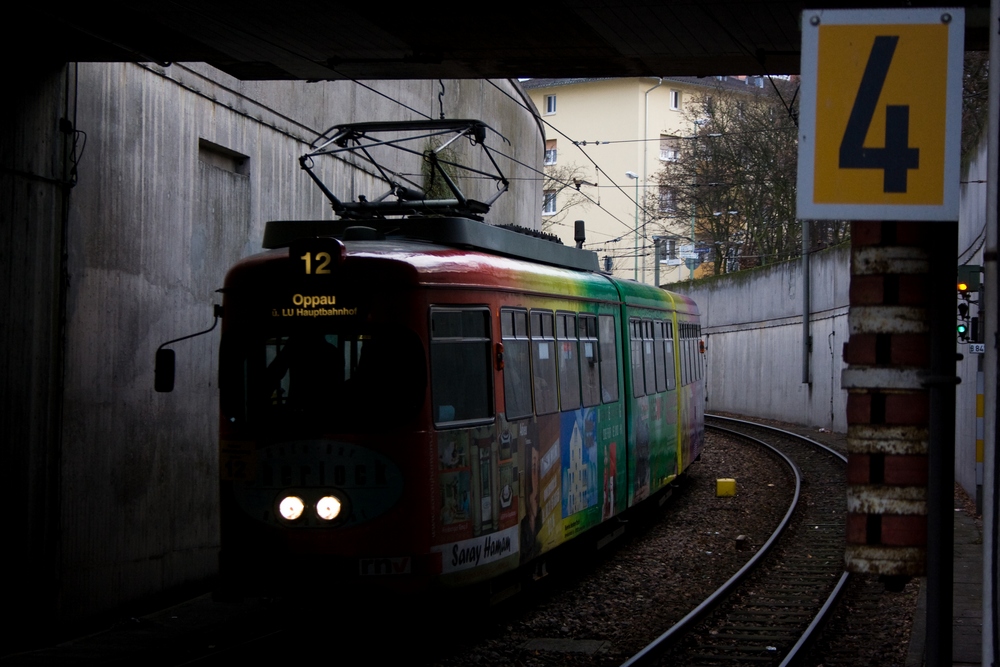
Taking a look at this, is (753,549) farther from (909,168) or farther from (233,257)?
(909,168)

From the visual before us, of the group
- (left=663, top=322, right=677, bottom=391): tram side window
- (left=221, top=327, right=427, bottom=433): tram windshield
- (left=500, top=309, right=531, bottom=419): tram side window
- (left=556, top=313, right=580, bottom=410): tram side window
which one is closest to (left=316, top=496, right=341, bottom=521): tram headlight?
(left=221, top=327, right=427, bottom=433): tram windshield

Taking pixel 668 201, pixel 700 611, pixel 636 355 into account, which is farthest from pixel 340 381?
pixel 668 201

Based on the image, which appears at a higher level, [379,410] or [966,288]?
[966,288]

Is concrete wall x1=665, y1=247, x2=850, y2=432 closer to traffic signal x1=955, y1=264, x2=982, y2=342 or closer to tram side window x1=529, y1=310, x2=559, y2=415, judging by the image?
traffic signal x1=955, y1=264, x2=982, y2=342

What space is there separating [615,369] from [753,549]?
302 cm

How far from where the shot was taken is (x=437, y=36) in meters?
9.27

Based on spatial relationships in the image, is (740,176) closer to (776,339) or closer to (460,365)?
(776,339)

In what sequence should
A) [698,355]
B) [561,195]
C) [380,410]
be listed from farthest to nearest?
[561,195] → [698,355] → [380,410]

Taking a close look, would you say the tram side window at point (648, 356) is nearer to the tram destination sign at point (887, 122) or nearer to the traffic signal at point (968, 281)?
the traffic signal at point (968, 281)

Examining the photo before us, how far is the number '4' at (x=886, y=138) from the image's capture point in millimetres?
3195

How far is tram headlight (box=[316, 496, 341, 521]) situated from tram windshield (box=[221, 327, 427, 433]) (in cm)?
46

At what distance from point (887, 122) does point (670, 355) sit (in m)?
12.2

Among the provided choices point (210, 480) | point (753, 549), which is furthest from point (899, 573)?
point (753, 549)

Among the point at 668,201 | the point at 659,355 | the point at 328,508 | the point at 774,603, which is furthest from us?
the point at 668,201
